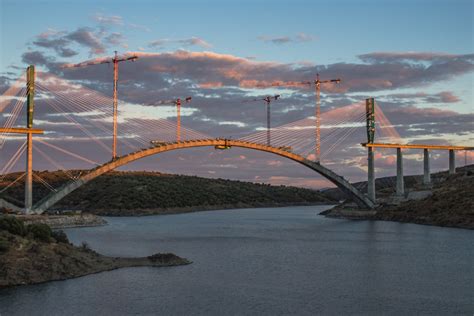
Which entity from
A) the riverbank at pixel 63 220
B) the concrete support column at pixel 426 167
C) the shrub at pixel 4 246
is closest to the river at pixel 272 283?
the shrub at pixel 4 246

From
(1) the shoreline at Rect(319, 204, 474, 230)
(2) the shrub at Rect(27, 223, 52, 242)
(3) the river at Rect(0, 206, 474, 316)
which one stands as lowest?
(3) the river at Rect(0, 206, 474, 316)

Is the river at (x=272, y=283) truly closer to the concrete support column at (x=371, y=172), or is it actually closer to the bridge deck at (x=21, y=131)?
the bridge deck at (x=21, y=131)

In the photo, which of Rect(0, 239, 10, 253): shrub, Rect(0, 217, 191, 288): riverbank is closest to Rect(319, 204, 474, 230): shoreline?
Rect(0, 217, 191, 288): riverbank

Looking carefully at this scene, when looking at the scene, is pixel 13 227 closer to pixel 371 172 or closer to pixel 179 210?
pixel 371 172

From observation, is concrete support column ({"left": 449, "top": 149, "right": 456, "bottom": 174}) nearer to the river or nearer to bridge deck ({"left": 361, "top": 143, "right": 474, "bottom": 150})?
bridge deck ({"left": 361, "top": 143, "right": 474, "bottom": 150})

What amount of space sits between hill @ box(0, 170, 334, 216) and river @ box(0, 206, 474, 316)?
5683 centimetres

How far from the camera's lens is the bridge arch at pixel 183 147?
63.5 metres


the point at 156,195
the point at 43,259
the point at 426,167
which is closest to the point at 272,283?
the point at 43,259

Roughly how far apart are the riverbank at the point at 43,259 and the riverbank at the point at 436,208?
4215cm

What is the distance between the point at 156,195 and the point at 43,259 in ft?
294

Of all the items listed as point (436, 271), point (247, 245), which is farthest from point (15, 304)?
point (247, 245)

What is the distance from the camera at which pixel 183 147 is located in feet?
243

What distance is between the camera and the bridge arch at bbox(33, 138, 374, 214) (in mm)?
63550

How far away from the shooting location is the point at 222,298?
24906mm
